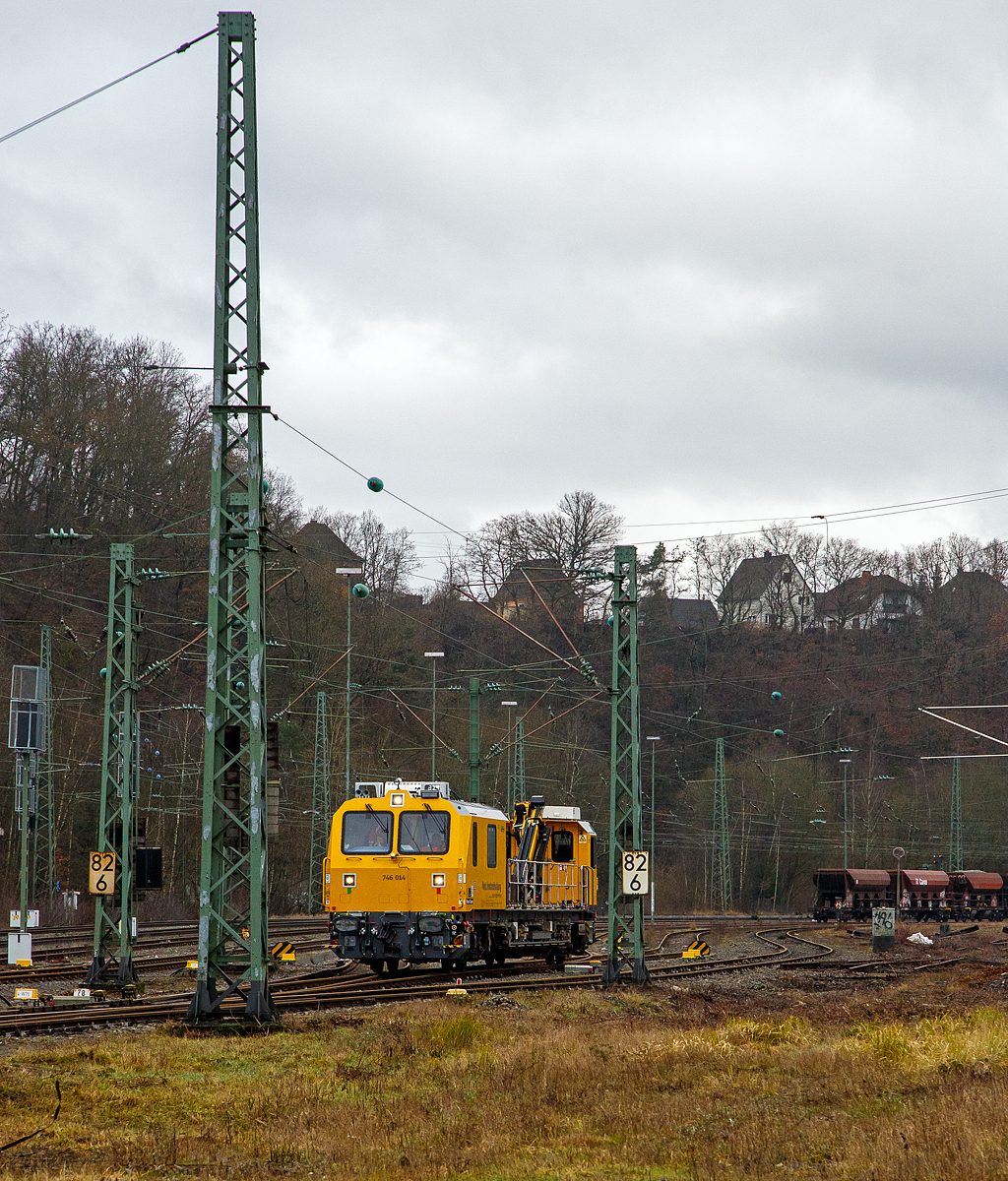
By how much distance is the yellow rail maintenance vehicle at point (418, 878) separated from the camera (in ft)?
78.0

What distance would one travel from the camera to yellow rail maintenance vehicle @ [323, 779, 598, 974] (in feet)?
78.0

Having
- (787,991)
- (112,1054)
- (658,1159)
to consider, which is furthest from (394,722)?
(658,1159)

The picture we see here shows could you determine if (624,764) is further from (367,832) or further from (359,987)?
(359,987)

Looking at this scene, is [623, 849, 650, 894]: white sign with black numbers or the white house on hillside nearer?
[623, 849, 650, 894]: white sign with black numbers

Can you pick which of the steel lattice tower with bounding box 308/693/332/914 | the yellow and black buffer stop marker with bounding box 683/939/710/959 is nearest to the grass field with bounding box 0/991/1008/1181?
the yellow and black buffer stop marker with bounding box 683/939/710/959

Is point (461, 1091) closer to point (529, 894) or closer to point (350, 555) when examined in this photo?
point (529, 894)

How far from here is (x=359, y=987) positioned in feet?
71.6

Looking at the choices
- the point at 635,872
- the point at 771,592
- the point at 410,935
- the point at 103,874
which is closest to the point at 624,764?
the point at 635,872

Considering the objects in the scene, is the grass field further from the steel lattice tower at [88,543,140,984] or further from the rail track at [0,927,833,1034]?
the steel lattice tower at [88,543,140,984]

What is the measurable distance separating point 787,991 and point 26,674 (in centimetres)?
2075

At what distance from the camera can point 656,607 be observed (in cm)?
8650

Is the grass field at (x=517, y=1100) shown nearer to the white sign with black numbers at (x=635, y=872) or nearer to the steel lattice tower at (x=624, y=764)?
the white sign with black numbers at (x=635, y=872)

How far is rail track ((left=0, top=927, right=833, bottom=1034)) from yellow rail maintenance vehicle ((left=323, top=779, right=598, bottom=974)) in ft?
1.82

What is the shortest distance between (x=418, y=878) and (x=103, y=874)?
5.27 metres
